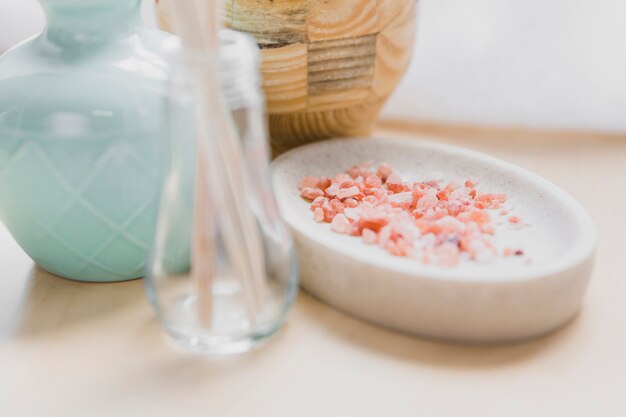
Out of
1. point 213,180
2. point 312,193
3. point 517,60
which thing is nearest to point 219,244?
point 213,180

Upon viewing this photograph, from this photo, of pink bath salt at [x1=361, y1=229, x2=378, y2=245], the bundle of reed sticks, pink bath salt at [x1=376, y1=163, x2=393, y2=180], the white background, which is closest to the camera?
the bundle of reed sticks

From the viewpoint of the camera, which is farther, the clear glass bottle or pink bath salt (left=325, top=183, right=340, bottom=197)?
pink bath salt (left=325, top=183, right=340, bottom=197)

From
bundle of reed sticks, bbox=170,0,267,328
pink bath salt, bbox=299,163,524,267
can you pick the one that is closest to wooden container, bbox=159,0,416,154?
pink bath salt, bbox=299,163,524,267

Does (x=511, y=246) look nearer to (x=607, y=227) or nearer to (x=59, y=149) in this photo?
(x=607, y=227)

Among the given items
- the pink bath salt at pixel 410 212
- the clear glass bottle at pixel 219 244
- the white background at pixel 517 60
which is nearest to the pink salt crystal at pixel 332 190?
the pink bath salt at pixel 410 212

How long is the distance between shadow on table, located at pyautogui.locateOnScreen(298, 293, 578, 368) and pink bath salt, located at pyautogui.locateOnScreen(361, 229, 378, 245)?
5 cm

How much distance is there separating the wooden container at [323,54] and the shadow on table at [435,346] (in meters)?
0.20

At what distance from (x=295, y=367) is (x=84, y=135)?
0.17 meters

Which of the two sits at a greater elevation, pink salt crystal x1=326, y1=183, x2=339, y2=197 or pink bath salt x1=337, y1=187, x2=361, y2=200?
pink bath salt x1=337, y1=187, x2=361, y2=200

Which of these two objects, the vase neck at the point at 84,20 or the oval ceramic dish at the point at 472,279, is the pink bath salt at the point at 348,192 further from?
the vase neck at the point at 84,20

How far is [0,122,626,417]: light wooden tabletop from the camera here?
0.41 meters

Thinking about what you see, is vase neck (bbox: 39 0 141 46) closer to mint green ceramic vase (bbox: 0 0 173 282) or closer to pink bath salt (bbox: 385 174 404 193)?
mint green ceramic vase (bbox: 0 0 173 282)

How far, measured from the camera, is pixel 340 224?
1.69 ft

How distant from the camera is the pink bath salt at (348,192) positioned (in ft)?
1.82
